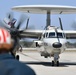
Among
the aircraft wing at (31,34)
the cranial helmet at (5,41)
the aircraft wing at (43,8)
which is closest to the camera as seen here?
the cranial helmet at (5,41)

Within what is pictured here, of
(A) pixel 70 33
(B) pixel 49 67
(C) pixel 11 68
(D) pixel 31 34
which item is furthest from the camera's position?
(A) pixel 70 33

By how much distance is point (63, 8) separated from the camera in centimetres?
3616

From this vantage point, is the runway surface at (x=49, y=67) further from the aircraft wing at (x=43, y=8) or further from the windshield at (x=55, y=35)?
the aircraft wing at (x=43, y=8)

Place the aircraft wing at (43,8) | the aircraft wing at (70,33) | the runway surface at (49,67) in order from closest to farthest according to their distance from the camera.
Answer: the runway surface at (49,67) → the aircraft wing at (70,33) → the aircraft wing at (43,8)

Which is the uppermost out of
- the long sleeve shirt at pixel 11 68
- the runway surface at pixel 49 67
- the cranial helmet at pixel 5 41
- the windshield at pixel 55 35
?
the cranial helmet at pixel 5 41

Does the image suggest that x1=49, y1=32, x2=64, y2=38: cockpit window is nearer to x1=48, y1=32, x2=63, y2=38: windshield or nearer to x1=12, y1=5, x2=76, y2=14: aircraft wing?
x1=48, y1=32, x2=63, y2=38: windshield

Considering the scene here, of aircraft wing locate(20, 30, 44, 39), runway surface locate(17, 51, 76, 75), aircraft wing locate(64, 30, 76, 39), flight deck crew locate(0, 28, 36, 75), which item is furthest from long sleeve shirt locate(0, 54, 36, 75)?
aircraft wing locate(64, 30, 76, 39)

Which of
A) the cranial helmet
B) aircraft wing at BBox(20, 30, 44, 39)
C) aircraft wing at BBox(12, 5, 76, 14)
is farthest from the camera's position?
aircraft wing at BBox(12, 5, 76, 14)

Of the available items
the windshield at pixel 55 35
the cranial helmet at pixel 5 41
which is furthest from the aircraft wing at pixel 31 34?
the cranial helmet at pixel 5 41

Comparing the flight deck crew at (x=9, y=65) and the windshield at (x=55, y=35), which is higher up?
the flight deck crew at (x=9, y=65)

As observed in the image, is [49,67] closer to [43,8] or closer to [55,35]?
[55,35]

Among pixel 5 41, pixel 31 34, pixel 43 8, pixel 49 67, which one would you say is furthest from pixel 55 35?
pixel 5 41

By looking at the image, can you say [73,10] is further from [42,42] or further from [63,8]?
[42,42]

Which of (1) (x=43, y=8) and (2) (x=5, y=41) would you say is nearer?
(2) (x=5, y=41)
